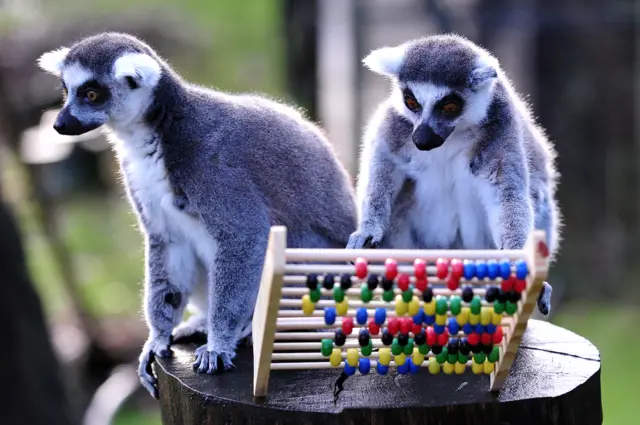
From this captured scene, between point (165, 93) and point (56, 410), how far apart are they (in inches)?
154

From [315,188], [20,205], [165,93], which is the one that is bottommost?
[20,205]

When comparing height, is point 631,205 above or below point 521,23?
below

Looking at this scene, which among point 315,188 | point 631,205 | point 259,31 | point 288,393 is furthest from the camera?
point 259,31

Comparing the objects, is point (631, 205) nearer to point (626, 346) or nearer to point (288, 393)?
point (626, 346)

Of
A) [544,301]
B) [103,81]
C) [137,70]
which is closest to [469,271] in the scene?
[544,301]

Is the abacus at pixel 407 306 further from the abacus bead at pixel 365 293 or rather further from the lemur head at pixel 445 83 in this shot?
the lemur head at pixel 445 83

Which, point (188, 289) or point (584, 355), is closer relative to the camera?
point (584, 355)

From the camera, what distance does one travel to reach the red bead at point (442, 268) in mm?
2869

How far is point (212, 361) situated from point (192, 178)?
0.81 metres

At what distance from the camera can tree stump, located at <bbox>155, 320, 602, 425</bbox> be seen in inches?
121

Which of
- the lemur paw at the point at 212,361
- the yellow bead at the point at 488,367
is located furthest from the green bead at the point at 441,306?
the lemur paw at the point at 212,361

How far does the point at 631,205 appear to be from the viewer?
1074 centimetres

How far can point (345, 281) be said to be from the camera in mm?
2939

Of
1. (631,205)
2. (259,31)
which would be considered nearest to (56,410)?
(631,205)
